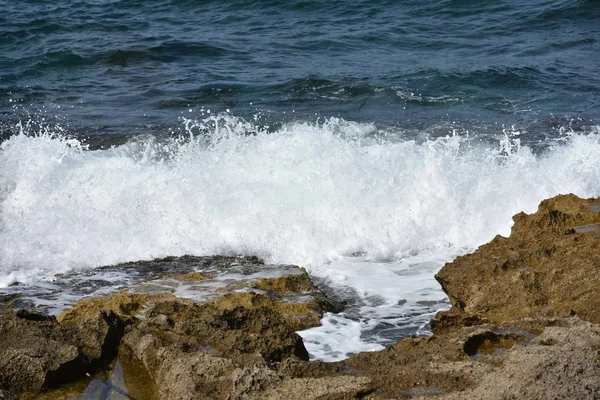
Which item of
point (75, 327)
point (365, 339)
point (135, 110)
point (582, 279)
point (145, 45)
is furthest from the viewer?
point (145, 45)

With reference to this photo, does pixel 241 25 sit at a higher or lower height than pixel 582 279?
higher

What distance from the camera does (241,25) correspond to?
51.1 feet

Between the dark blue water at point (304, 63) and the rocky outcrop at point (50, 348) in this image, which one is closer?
the rocky outcrop at point (50, 348)

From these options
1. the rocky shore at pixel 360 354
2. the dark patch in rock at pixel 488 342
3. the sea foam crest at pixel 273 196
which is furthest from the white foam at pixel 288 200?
the dark patch in rock at pixel 488 342

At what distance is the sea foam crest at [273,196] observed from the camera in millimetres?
7172

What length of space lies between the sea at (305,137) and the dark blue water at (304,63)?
1.9 inches

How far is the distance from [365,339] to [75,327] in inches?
71.8

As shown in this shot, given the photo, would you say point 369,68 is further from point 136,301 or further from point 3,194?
point 136,301

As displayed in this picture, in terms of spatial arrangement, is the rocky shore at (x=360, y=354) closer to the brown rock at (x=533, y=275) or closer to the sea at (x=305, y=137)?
the brown rock at (x=533, y=275)

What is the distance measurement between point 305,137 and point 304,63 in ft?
14.7

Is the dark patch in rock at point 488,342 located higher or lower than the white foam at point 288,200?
higher

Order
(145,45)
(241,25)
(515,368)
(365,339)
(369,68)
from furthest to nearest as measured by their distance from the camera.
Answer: (241,25), (145,45), (369,68), (365,339), (515,368)

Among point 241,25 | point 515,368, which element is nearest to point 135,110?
point 241,25

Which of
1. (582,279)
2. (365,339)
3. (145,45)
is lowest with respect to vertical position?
(365,339)
